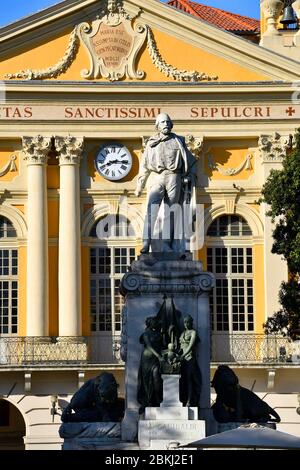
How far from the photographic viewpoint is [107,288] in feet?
152

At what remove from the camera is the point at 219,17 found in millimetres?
61125

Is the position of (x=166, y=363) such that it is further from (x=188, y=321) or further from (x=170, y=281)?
(x=170, y=281)

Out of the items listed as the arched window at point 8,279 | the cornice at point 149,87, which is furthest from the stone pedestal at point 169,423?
the cornice at point 149,87

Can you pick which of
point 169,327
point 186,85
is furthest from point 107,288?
point 169,327

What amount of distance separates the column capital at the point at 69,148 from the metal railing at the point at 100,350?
4.91 metres

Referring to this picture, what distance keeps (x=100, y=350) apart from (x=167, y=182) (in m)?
21.4

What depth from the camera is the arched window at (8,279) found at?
46.0 metres

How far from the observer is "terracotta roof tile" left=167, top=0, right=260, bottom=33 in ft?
191

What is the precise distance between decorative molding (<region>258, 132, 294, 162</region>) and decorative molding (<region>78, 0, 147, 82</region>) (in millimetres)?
3833

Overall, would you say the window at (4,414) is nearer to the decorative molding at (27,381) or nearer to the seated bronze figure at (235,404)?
the decorative molding at (27,381)

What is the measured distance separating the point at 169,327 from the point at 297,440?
3046 millimetres

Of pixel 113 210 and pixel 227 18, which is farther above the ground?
pixel 227 18

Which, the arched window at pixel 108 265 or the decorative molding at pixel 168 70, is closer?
the arched window at pixel 108 265

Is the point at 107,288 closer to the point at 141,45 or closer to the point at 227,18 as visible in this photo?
the point at 141,45
